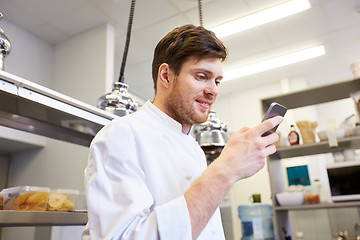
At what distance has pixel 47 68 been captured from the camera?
3.39 metres

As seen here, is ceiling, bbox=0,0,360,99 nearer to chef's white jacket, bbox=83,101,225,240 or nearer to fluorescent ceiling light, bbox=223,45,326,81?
fluorescent ceiling light, bbox=223,45,326,81

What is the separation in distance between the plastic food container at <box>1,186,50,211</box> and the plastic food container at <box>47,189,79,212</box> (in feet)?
0.10

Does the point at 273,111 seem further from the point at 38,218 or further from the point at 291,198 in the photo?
the point at 291,198

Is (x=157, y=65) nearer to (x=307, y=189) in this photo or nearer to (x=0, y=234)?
(x=307, y=189)

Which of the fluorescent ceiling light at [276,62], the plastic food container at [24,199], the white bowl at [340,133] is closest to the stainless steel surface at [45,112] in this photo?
the plastic food container at [24,199]

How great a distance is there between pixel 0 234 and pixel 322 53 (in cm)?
411

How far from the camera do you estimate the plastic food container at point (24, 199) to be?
1190 mm

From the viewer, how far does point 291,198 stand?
8.29ft

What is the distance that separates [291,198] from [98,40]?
2326 millimetres

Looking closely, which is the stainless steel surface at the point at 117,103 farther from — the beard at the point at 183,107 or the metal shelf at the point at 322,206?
the metal shelf at the point at 322,206

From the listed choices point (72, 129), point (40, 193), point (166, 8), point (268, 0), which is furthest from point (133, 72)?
point (40, 193)

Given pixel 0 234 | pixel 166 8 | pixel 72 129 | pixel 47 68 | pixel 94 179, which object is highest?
pixel 166 8

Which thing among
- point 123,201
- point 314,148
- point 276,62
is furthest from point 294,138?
point 123,201

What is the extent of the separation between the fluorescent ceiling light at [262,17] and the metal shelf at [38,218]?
2484 millimetres
